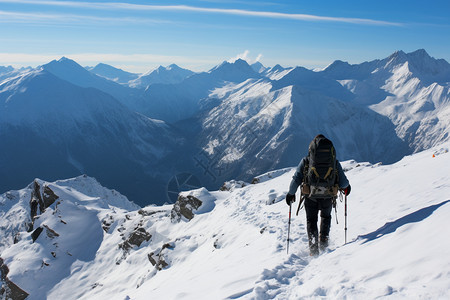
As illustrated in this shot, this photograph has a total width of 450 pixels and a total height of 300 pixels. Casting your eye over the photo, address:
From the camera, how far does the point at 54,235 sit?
57875 mm

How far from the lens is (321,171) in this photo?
9.09 m

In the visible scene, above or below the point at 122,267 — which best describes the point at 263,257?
above

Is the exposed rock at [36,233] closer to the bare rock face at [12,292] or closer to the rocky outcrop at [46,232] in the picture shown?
the rocky outcrop at [46,232]

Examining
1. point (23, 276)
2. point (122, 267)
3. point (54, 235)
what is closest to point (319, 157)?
point (122, 267)

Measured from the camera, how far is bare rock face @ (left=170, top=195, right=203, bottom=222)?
3791cm

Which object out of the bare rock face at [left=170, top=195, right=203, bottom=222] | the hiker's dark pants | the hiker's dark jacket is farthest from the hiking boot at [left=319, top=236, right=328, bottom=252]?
the bare rock face at [left=170, top=195, right=203, bottom=222]

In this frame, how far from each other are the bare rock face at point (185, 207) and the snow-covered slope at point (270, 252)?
0.42 ft

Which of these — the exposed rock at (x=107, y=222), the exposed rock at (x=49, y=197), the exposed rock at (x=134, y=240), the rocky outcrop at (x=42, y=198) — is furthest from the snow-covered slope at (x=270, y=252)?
the rocky outcrop at (x=42, y=198)

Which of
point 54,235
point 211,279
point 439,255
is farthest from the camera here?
point 54,235

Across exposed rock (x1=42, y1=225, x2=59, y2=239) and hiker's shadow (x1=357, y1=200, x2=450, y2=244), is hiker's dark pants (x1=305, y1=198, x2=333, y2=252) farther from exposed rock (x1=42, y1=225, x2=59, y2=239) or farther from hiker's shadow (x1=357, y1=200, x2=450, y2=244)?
exposed rock (x1=42, y1=225, x2=59, y2=239)

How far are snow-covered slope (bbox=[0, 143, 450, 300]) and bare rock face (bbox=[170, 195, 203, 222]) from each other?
5.1 inches

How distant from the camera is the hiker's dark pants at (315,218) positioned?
945 cm

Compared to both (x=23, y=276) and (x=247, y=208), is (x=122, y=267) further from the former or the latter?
(x=247, y=208)

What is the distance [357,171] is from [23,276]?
2102 inches
